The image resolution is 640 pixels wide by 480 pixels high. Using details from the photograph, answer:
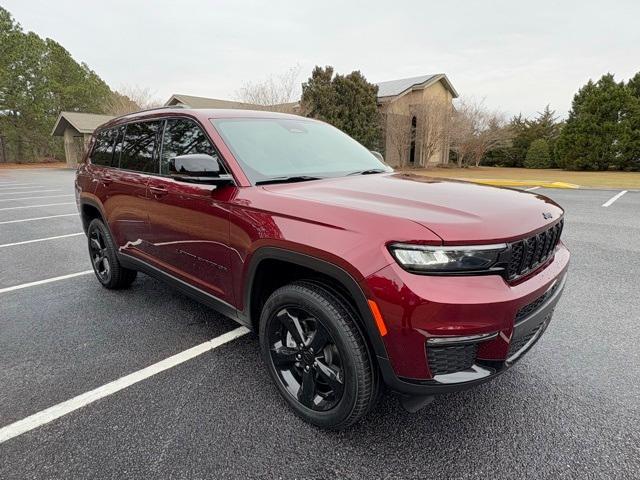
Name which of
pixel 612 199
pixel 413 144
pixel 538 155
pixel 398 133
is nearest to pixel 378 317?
pixel 612 199

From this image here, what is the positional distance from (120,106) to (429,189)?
40.2 m

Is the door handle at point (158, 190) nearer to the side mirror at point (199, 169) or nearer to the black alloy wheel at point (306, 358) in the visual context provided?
the side mirror at point (199, 169)

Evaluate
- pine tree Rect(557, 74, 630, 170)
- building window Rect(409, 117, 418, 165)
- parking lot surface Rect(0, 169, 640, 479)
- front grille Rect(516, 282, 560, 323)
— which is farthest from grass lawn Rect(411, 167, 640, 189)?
front grille Rect(516, 282, 560, 323)

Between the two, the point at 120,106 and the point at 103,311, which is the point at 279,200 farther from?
the point at 120,106

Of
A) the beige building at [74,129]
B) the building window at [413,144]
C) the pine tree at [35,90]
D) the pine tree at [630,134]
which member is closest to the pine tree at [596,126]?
the pine tree at [630,134]

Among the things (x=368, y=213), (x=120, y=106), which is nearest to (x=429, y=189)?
(x=368, y=213)

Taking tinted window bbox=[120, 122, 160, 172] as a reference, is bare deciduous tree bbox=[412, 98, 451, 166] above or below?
above

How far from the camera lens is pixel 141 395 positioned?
2.47m

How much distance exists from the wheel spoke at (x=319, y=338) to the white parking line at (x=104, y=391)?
4.09 feet

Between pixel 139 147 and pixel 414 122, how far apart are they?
2974 cm

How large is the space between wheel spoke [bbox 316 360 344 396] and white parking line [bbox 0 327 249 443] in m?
1.25

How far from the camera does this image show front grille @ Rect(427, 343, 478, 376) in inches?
68.4

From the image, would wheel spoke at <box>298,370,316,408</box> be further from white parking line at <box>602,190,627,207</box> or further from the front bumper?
white parking line at <box>602,190,627,207</box>

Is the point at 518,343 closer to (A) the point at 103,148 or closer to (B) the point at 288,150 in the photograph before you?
(B) the point at 288,150
